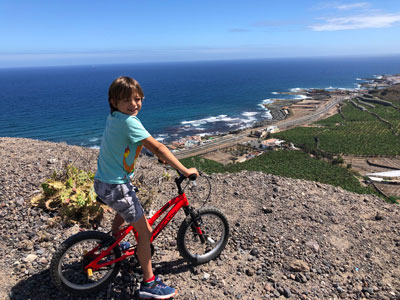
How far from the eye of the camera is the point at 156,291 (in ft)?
12.6

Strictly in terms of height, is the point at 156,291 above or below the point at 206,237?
below

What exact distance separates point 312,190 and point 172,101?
12141 centimetres

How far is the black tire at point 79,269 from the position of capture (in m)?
3.62

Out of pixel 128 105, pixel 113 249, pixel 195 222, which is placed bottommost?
pixel 113 249

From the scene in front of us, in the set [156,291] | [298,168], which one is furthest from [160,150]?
[298,168]

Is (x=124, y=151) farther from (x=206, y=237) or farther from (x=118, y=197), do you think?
(x=206, y=237)

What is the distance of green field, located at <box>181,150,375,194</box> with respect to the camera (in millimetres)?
35000

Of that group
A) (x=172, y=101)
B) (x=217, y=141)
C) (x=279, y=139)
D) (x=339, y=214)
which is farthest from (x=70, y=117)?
(x=339, y=214)

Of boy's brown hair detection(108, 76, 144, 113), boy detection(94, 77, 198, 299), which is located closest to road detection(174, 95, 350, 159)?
boy detection(94, 77, 198, 299)

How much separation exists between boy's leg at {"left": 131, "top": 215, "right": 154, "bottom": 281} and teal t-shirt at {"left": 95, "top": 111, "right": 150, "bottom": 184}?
672mm

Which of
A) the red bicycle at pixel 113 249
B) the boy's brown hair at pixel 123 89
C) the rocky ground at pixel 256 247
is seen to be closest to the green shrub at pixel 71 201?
the rocky ground at pixel 256 247

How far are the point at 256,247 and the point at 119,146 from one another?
11.7 ft

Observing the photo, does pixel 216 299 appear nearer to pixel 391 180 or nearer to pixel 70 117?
pixel 391 180

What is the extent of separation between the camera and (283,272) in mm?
4754
